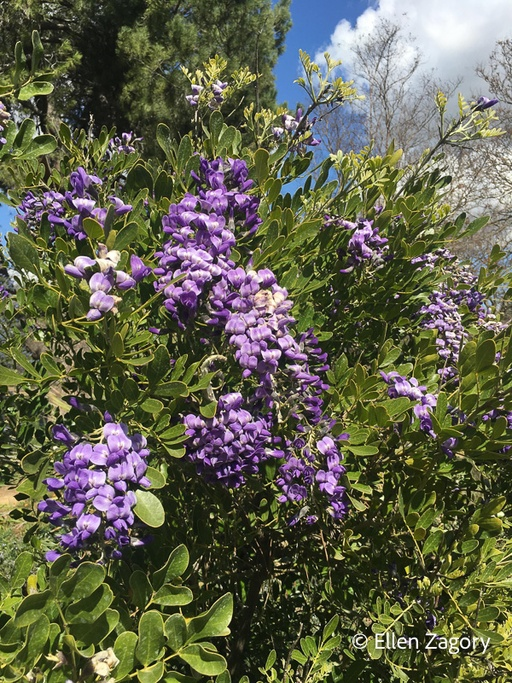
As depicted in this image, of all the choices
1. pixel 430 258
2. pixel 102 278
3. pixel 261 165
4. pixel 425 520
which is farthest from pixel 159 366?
pixel 430 258

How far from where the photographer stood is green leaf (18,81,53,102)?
111 centimetres

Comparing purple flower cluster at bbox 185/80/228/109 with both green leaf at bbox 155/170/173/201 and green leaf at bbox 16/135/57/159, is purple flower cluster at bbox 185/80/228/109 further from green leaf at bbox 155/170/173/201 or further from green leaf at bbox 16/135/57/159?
green leaf at bbox 16/135/57/159

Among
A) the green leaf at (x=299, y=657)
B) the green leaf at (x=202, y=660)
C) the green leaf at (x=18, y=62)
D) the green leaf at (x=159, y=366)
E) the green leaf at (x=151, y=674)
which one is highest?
the green leaf at (x=18, y=62)

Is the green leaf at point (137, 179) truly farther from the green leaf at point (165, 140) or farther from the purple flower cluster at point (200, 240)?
the purple flower cluster at point (200, 240)

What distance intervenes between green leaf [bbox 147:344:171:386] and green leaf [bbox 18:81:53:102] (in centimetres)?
66

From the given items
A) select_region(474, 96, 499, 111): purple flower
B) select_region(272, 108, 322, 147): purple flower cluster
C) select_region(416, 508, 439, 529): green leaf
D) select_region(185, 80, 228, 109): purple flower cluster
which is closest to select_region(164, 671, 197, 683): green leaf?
select_region(416, 508, 439, 529): green leaf

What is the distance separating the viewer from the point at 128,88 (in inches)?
414

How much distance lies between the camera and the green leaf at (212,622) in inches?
33.2

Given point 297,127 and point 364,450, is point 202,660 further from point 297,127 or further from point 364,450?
point 297,127

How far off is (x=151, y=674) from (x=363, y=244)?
139 centimetres

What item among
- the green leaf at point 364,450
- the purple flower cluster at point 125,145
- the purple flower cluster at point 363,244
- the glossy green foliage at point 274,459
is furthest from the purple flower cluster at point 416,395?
the purple flower cluster at point 125,145

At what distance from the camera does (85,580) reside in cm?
76

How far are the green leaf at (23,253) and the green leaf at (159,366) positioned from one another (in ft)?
0.97

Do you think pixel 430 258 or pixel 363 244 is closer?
pixel 363 244
